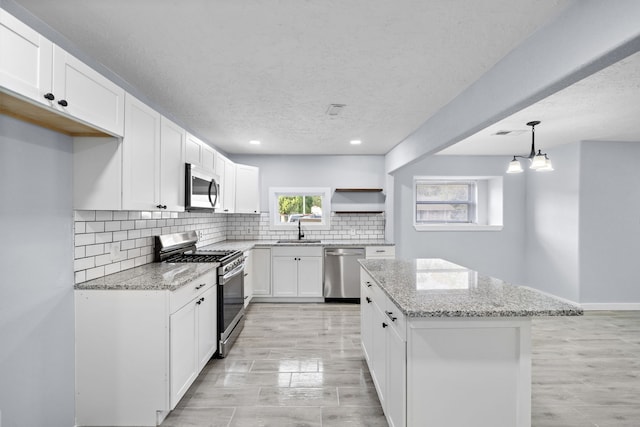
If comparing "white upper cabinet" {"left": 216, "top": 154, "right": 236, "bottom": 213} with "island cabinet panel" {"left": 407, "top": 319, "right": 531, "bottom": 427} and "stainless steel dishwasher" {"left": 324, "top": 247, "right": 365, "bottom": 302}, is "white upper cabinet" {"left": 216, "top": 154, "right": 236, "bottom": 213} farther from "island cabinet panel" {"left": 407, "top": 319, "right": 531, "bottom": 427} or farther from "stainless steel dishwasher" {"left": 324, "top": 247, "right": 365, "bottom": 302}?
"island cabinet panel" {"left": 407, "top": 319, "right": 531, "bottom": 427}

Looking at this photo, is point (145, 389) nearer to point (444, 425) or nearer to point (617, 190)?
point (444, 425)

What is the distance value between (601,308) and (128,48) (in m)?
6.20

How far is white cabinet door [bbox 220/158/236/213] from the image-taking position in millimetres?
4146

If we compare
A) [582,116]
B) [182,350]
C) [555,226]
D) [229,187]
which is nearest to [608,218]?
[555,226]

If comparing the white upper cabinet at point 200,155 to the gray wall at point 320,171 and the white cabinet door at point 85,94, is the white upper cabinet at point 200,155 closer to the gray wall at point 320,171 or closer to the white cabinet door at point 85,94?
the white cabinet door at point 85,94

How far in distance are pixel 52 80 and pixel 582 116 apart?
440 cm

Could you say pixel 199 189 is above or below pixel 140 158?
below

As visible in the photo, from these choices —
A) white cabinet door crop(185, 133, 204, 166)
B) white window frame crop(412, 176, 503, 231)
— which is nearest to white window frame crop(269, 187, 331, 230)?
white window frame crop(412, 176, 503, 231)

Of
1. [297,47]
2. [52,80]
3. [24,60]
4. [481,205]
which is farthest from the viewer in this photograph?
[481,205]

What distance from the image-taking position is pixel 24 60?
128 cm

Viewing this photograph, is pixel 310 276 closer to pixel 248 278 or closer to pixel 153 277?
pixel 248 278

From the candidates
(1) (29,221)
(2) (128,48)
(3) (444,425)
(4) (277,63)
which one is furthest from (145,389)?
(4) (277,63)

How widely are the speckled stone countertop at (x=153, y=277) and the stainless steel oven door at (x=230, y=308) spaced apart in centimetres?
33

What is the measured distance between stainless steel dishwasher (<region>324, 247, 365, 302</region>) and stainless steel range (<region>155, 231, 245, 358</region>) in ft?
5.11
